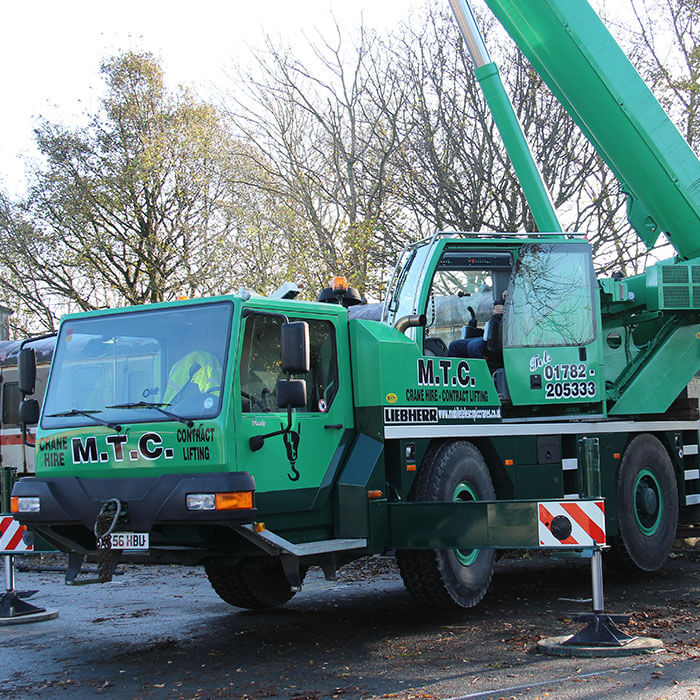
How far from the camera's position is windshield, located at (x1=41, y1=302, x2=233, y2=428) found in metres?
6.87

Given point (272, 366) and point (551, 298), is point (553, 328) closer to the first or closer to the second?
point (551, 298)

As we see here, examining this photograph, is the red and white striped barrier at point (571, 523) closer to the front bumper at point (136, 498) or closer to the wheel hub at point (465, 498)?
the wheel hub at point (465, 498)

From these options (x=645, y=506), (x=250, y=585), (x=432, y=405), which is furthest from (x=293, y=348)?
(x=645, y=506)

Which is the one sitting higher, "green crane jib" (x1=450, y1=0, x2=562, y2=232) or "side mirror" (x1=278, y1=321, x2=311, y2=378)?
"green crane jib" (x1=450, y1=0, x2=562, y2=232)

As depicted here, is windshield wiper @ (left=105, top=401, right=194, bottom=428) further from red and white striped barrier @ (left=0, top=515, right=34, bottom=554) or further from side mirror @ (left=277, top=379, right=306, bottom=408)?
red and white striped barrier @ (left=0, top=515, right=34, bottom=554)

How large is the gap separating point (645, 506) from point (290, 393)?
4.96 meters

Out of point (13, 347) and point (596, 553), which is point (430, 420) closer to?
point (596, 553)

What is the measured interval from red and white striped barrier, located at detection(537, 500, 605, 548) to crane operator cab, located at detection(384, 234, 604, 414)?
2308mm

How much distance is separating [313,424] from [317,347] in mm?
619

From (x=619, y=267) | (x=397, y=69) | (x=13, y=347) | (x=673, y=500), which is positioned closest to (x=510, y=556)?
(x=673, y=500)

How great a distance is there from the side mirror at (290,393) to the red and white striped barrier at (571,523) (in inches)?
74.9

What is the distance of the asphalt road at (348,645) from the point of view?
596 centimetres

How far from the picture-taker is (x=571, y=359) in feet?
31.3

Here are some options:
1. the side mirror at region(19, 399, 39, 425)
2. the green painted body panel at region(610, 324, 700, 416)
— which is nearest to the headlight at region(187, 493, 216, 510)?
the side mirror at region(19, 399, 39, 425)
